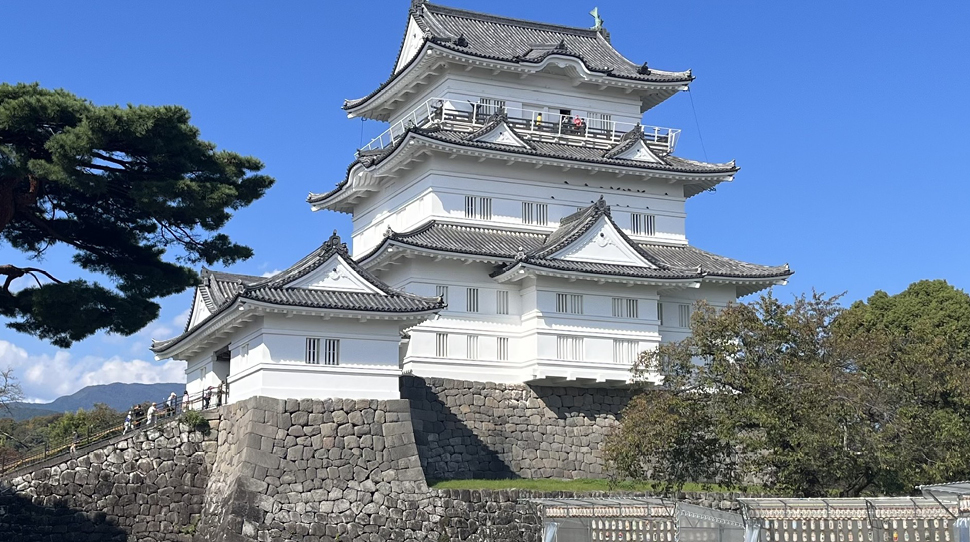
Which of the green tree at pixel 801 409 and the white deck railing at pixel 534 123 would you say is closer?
the green tree at pixel 801 409

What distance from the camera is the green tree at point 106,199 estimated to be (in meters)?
19.1

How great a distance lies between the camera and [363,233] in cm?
3669

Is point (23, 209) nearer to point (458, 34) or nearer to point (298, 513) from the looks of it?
point (298, 513)

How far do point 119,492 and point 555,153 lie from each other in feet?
50.6

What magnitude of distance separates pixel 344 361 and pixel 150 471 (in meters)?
5.01

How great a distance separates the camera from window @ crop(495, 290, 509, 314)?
30.5 m

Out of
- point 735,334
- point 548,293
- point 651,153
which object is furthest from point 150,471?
point 651,153

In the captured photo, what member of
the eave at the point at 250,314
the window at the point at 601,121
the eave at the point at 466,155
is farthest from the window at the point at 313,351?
the window at the point at 601,121

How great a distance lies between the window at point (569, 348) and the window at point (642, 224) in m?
5.49

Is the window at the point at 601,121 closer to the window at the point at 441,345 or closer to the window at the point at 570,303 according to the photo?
the window at the point at 570,303

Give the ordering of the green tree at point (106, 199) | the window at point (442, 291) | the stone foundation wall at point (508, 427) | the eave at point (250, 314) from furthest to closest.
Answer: the window at point (442, 291) → the stone foundation wall at point (508, 427) → the eave at point (250, 314) → the green tree at point (106, 199)

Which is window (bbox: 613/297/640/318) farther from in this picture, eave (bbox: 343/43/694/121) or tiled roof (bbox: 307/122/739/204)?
eave (bbox: 343/43/694/121)

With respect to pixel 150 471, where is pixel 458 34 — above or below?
above

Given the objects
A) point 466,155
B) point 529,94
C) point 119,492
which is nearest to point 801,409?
point 466,155
